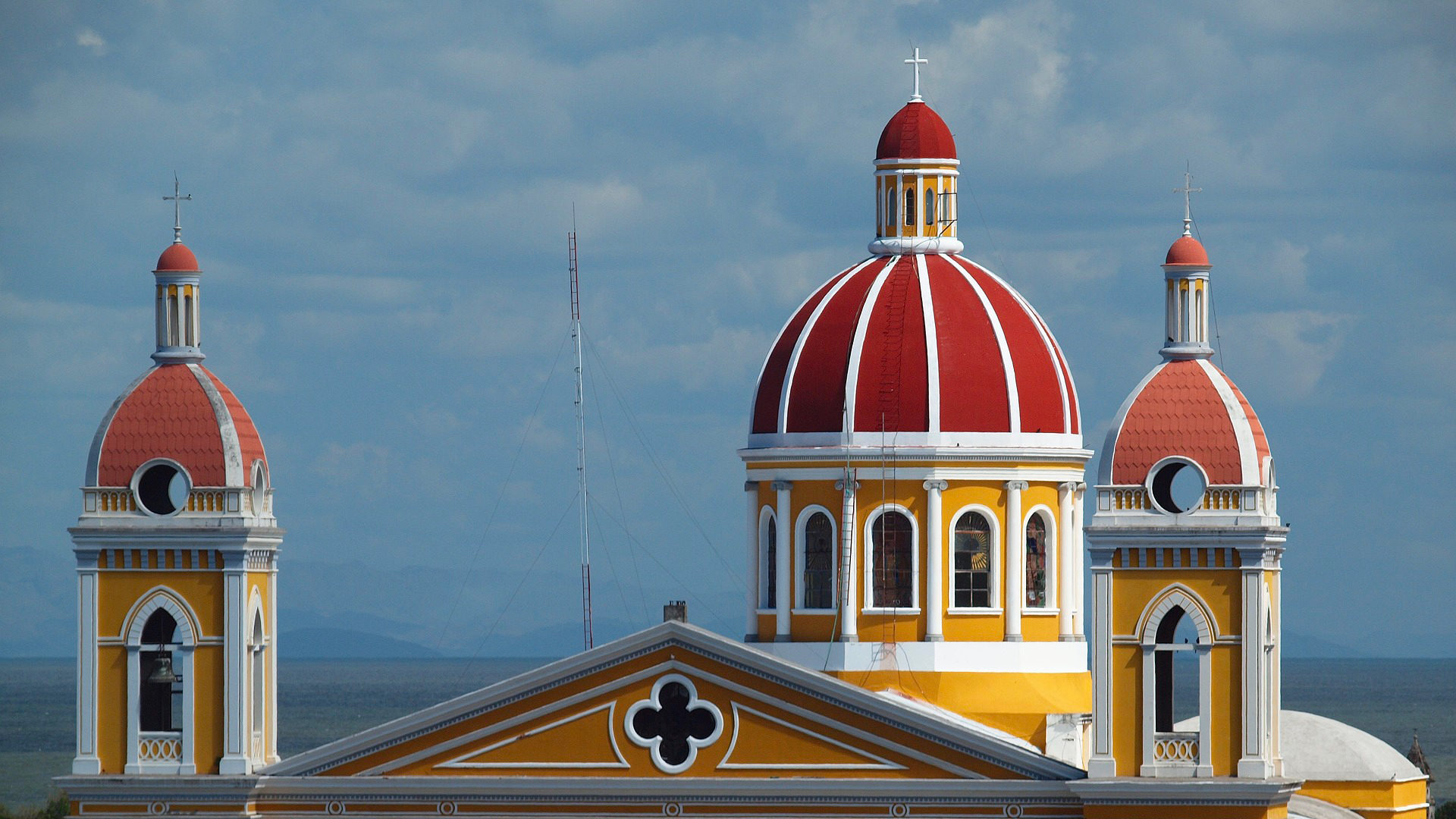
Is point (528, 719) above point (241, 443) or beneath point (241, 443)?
beneath

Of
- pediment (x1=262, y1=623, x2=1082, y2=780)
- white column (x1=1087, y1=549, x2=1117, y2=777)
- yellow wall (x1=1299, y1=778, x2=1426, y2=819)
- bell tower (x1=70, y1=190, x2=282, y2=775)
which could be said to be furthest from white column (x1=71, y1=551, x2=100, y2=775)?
yellow wall (x1=1299, y1=778, x2=1426, y2=819)

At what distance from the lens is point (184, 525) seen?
5269cm

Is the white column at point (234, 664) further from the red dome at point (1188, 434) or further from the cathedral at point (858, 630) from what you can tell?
the red dome at point (1188, 434)

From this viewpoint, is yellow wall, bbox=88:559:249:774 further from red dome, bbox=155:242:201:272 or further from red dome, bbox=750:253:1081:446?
red dome, bbox=750:253:1081:446

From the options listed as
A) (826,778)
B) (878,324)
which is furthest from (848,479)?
(826,778)

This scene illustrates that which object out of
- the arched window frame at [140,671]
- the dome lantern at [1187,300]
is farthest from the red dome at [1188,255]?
the arched window frame at [140,671]

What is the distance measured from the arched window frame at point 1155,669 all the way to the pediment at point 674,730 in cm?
166

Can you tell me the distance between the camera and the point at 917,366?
58812 millimetres

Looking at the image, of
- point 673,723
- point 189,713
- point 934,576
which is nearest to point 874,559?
point 934,576

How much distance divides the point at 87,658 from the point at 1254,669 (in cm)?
1917

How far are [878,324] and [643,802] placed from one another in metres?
12.0

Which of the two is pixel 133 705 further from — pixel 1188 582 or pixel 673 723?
pixel 1188 582

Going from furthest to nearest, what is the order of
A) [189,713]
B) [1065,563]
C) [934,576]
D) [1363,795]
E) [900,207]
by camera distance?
[900,207] → [1363,795] → [1065,563] → [934,576] → [189,713]

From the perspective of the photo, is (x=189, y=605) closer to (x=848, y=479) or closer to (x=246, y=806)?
(x=246, y=806)
